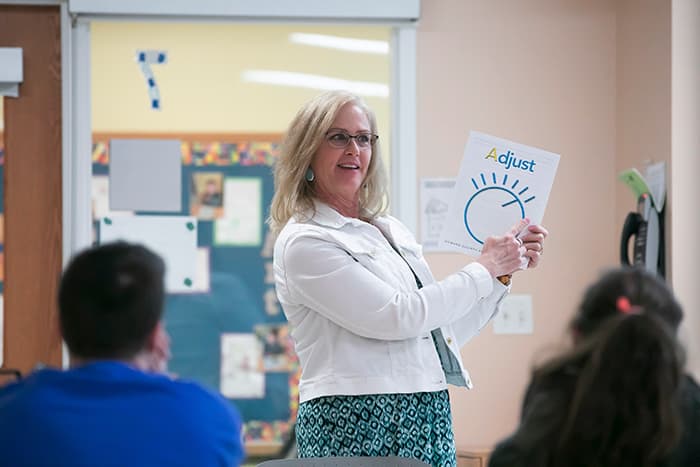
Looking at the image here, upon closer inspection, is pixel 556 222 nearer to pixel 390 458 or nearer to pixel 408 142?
pixel 408 142

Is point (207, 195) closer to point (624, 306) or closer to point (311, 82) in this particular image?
point (311, 82)

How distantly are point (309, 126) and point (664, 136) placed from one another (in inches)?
55.0

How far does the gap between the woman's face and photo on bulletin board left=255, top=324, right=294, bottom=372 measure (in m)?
1.25

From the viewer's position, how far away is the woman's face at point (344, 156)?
220 centimetres

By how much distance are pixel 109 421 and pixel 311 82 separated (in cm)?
222

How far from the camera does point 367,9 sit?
331cm

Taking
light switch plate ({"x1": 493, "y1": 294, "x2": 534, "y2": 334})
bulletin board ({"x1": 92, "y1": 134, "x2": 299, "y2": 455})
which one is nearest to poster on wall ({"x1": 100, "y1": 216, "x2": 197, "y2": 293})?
bulletin board ({"x1": 92, "y1": 134, "x2": 299, "y2": 455})

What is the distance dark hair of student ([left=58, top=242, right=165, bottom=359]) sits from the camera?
1.38m

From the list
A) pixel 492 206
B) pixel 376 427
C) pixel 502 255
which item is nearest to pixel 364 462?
pixel 376 427

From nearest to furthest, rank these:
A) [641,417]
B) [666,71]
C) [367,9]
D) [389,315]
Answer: [641,417]
[389,315]
[666,71]
[367,9]

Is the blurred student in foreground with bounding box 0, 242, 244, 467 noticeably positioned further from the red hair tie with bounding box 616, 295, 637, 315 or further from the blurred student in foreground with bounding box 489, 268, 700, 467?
the red hair tie with bounding box 616, 295, 637, 315

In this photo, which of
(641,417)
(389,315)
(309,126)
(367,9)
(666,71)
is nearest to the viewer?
(641,417)

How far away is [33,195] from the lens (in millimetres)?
3270

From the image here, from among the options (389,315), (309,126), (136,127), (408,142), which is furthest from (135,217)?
(389,315)
